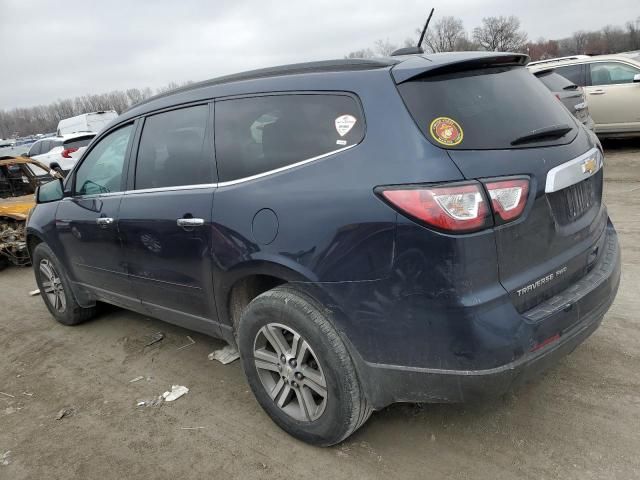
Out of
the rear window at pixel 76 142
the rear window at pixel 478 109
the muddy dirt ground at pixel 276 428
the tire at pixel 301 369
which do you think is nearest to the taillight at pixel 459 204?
the rear window at pixel 478 109

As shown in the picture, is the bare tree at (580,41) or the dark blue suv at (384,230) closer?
the dark blue suv at (384,230)

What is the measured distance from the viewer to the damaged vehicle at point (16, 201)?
7191 mm

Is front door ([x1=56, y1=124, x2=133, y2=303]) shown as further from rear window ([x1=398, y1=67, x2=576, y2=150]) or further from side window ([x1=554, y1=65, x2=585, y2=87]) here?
side window ([x1=554, y1=65, x2=585, y2=87])

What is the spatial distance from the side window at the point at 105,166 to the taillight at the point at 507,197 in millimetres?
2647

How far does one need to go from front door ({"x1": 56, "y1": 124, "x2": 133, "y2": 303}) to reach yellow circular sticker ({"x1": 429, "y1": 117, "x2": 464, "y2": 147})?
2367 mm

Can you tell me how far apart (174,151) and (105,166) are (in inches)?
39.4

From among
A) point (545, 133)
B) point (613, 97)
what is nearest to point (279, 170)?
point (545, 133)

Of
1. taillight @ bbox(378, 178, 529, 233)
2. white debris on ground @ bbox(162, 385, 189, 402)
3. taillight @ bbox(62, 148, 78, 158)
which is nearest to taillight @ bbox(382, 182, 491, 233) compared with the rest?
taillight @ bbox(378, 178, 529, 233)

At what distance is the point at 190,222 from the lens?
9.93 feet

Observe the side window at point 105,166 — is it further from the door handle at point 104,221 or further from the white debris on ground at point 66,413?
the white debris on ground at point 66,413

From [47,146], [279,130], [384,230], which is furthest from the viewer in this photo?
[47,146]

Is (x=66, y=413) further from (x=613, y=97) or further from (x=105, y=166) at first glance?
(x=613, y=97)

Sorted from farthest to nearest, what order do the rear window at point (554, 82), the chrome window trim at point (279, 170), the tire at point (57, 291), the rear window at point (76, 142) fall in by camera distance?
the rear window at point (76, 142) < the rear window at point (554, 82) < the tire at point (57, 291) < the chrome window trim at point (279, 170)

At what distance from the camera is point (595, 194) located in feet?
9.02
